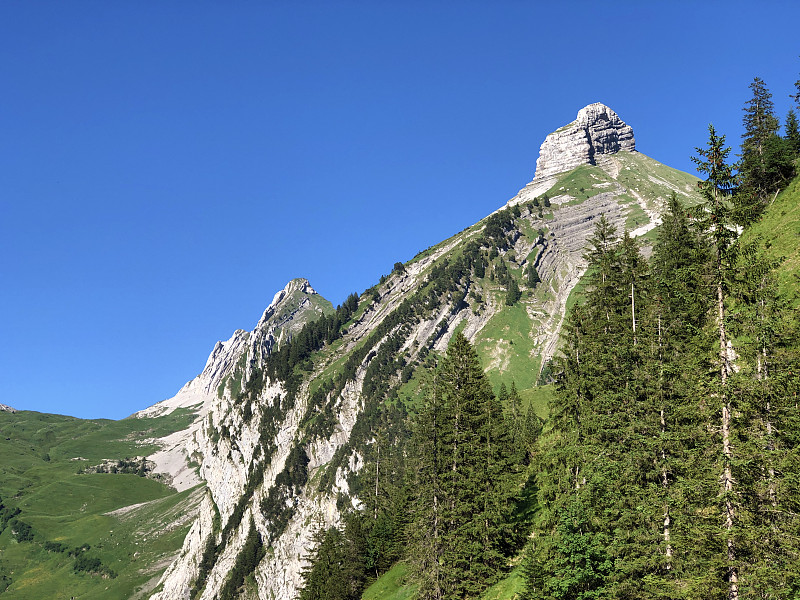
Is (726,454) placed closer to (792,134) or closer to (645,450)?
(645,450)

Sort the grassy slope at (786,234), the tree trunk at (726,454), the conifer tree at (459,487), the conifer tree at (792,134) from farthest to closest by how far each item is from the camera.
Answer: the conifer tree at (792,134) → the grassy slope at (786,234) → the conifer tree at (459,487) → the tree trunk at (726,454)

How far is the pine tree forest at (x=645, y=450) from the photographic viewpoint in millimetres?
25781

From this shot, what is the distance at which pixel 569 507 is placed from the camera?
3347 cm

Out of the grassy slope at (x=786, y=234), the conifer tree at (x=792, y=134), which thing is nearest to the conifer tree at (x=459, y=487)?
the grassy slope at (x=786, y=234)

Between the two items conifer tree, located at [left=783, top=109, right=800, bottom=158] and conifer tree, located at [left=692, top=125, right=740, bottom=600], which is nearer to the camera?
conifer tree, located at [left=692, top=125, right=740, bottom=600]

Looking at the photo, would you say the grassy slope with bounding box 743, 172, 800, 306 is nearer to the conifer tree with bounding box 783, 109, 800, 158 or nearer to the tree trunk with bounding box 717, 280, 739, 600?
the conifer tree with bounding box 783, 109, 800, 158

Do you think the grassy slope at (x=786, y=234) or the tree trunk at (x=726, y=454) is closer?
the tree trunk at (x=726, y=454)

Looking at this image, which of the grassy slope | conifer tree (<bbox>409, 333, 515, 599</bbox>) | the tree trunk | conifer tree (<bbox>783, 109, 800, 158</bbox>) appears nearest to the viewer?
the tree trunk

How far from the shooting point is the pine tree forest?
2578 centimetres

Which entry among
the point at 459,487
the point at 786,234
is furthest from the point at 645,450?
the point at 786,234

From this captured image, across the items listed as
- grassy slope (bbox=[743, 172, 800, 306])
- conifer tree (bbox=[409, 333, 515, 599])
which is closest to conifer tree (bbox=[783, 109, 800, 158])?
grassy slope (bbox=[743, 172, 800, 306])

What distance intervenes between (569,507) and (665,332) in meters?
14.6

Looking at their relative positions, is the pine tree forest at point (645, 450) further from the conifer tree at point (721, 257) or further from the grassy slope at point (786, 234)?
the grassy slope at point (786, 234)

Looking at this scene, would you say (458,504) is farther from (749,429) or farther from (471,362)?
(749,429)
